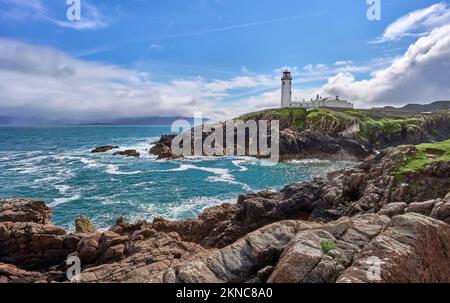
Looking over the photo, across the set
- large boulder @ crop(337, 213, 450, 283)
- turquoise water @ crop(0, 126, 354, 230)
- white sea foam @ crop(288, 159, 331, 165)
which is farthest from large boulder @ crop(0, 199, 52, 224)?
white sea foam @ crop(288, 159, 331, 165)

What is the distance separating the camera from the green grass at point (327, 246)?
408 inches

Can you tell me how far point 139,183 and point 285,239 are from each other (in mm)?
41398

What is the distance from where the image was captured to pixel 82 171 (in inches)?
2399

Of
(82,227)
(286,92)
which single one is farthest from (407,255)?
(286,92)

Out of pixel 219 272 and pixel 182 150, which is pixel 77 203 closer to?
pixel 219 272

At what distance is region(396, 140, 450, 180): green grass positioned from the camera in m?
26.7

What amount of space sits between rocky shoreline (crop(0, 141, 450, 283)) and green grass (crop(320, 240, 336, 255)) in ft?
0.12

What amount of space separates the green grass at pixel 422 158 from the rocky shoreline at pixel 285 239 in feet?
0.57

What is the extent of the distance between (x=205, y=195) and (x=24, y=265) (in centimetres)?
2519

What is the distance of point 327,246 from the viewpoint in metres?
10.6

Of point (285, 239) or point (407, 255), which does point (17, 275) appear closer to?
point (285, 239)

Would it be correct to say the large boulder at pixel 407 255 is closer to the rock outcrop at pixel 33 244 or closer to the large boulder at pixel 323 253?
the large boulder at pixel 323 253
